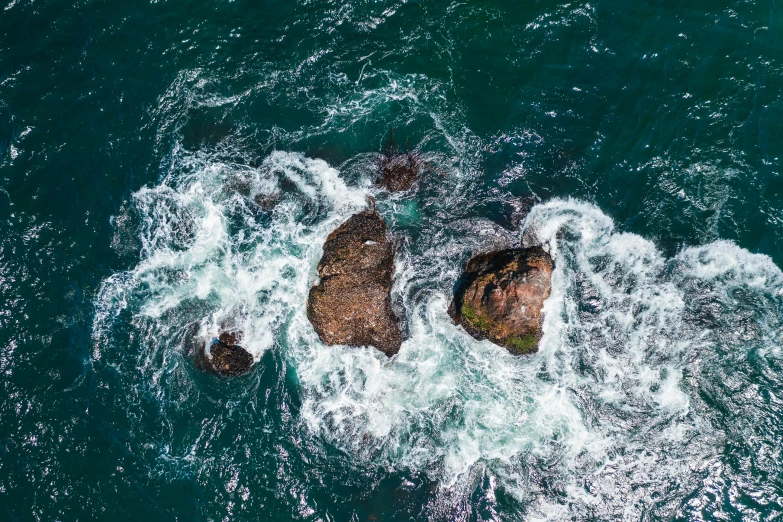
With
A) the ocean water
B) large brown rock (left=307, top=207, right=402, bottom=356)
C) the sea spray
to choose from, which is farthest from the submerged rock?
large brown rock (left=307, top=207, right=402, bottom=356)

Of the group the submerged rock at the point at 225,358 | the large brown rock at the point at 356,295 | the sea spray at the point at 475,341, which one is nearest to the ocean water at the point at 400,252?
the sea spray at the point at 475,341

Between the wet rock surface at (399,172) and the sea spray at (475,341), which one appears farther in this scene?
the wet rock surface at (399,172)

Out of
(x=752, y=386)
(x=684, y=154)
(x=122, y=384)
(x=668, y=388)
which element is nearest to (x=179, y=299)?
(x=122, y=384)

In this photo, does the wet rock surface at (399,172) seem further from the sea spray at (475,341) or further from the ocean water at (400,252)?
the sea spray at (475,341)

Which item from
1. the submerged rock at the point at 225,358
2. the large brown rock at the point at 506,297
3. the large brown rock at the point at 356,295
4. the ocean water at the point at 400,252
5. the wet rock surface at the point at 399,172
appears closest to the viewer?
the large brown rock at the point at 506,297

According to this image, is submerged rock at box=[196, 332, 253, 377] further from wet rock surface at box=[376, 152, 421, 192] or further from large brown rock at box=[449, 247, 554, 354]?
wet rock surface at box=[376, 152, 421, 192]
